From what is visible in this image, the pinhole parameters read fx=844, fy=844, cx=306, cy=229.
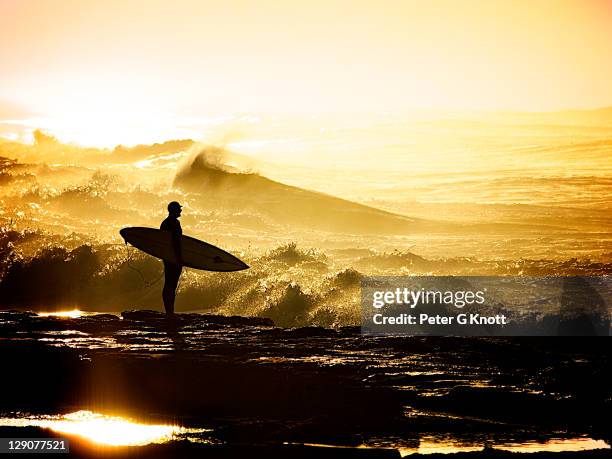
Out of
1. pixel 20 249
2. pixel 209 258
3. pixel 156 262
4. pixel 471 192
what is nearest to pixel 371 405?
pixel 209 258

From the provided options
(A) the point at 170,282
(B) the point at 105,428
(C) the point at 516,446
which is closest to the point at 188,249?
(A) the point at 170,282

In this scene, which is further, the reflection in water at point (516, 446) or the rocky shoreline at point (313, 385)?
the rocky shoreline at point (313, 385)

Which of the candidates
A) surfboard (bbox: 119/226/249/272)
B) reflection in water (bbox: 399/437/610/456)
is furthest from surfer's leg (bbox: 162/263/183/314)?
reflection in water (bbox: 399/437/610/456)

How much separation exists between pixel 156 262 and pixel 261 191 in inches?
802

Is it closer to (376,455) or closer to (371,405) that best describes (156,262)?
(371,405)

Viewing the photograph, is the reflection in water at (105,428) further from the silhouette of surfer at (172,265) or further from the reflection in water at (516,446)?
the silhouette of surfer at (172,265)

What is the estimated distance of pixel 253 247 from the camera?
3422cm

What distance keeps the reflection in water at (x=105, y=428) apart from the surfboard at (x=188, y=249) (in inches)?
260

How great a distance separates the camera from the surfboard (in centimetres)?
1605

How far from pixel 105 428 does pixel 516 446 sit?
4.17m

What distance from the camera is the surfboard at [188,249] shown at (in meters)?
16.0

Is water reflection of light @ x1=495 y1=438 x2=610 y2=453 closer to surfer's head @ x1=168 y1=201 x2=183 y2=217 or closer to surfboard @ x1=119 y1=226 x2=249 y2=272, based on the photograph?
surfer's head @ x1=168 y1=201 x2=183 y2=217

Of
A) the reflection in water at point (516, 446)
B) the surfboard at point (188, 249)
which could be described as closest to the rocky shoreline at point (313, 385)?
the reflection in water at point (516, 446)

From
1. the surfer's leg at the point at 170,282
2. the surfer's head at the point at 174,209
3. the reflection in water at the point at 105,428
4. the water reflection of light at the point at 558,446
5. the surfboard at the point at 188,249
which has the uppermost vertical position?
the surfer's head at the point at 174,209
